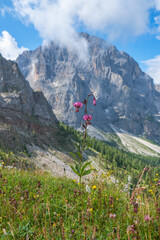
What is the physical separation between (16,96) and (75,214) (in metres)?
101

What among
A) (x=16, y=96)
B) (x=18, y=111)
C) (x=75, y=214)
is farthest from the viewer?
(x=16, y=96)

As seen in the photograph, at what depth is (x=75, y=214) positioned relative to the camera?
3898 mm

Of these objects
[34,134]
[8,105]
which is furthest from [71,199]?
[8,105]

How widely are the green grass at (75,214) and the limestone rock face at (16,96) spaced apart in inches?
3452

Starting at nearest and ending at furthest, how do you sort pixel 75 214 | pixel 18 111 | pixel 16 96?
pixel 75 214 → pixel 18 111 → pixel 16 96

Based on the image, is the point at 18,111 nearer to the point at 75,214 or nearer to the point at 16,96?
the point at 16,96

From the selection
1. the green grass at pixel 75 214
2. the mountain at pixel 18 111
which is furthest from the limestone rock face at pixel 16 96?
the green grass at pixel 75 214

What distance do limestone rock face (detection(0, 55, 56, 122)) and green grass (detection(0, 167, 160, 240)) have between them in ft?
288

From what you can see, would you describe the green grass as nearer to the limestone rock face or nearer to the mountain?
the mountain

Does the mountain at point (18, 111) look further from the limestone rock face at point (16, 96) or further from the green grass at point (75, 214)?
the green grass at point (75, 214)

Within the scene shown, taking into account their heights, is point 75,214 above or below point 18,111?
below

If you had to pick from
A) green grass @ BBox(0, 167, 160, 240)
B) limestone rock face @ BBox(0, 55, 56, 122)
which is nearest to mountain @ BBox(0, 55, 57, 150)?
limestone rock face @ BBox(0, 55, 56, 122)

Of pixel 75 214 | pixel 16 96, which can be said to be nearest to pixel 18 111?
pixel 16 96

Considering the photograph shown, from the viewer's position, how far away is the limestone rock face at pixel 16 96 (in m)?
90.8
